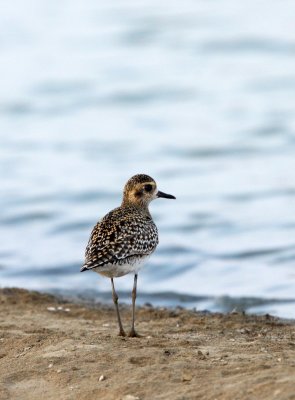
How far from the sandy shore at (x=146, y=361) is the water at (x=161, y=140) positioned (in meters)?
2.70

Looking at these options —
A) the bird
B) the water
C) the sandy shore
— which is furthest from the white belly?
the water

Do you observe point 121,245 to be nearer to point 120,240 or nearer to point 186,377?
point 120,240

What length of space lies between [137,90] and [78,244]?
8.99m

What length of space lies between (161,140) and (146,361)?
12.6 metres

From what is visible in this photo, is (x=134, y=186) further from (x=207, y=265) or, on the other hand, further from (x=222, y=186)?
(x=222, y=186)


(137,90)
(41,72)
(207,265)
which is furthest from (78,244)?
(41,72)

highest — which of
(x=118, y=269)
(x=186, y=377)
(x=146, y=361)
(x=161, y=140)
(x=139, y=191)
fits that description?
(x=161, y=140)

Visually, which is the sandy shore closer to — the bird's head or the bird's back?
the bird's back

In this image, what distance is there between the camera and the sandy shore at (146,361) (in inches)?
295

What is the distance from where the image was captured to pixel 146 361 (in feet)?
26.8

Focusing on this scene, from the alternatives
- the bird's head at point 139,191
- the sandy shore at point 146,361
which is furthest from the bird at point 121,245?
the sandy shore at point 146,361

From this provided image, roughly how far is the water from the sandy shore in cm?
270

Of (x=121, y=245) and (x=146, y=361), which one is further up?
(x=121, y=245)

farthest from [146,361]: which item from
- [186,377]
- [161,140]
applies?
[161,140]
